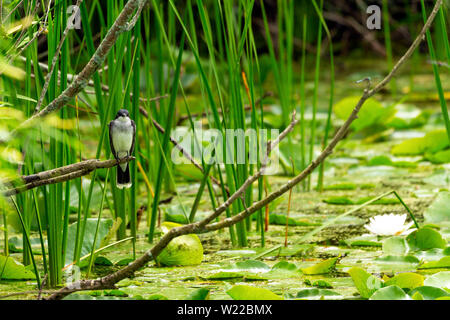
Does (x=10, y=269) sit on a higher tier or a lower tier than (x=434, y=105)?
lower

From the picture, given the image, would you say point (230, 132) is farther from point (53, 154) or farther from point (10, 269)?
point (10, 269)

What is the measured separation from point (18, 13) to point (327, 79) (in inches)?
154

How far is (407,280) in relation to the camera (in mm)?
→ 1191

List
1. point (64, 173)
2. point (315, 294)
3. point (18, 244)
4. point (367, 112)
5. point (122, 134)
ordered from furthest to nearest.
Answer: point (367, 112)
point (18, 244)
point (122, 134)
point (315, 294)
point (64, 173)

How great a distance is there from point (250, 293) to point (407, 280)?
32cm

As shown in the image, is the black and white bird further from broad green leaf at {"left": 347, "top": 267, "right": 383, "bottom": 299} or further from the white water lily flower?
the white water lily flower

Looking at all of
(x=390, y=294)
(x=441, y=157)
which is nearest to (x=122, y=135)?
(x=390, y=294)

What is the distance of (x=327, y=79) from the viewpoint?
4.91 meters

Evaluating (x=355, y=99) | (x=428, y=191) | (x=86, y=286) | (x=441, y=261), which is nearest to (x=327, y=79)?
(x=355, y=99)

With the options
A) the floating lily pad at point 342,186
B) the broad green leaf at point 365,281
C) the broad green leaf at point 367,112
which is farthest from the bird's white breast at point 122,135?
the broad green leaf at point 367,112

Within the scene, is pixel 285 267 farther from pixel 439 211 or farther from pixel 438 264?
pixel 439 211

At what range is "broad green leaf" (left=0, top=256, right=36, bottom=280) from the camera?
1352 millimetres
